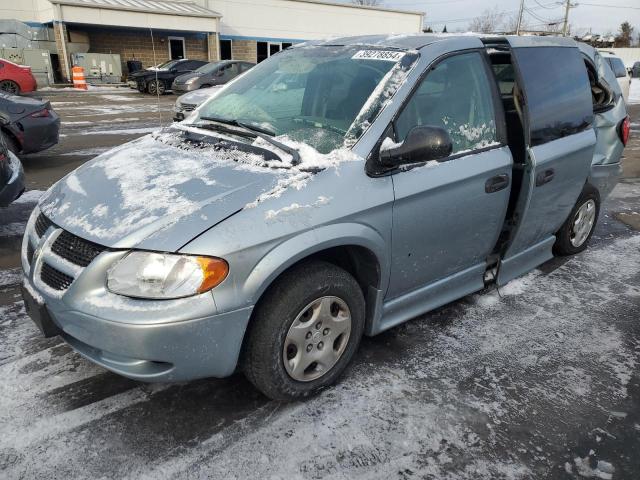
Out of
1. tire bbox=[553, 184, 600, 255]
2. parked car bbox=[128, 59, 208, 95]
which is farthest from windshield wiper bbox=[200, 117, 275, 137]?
parked car bbox=[128, 59, 208, 95]

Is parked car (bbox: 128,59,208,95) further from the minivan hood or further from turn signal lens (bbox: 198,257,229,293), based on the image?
turn signal lens (bbox: 198,257,229,293)

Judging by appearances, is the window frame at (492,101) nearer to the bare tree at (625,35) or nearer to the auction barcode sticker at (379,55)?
the auction barcode sticker at (379,55)

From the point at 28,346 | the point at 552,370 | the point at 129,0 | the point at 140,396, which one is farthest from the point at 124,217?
the point at 129,0

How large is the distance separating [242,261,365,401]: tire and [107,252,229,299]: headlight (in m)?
0.35

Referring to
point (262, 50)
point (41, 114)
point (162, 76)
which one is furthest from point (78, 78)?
point (41, 114)

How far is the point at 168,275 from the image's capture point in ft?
7.04

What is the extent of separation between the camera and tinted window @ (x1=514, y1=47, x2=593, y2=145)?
3.46m

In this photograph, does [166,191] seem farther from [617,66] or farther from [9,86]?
[9,86]

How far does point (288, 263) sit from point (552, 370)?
180cm

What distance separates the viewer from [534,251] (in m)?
3.92

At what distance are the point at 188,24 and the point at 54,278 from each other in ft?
103

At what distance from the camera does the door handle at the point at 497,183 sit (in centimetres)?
313

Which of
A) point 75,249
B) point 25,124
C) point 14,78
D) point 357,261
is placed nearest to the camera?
point 75,249

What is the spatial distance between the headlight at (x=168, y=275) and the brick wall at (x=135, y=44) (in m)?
29.6
